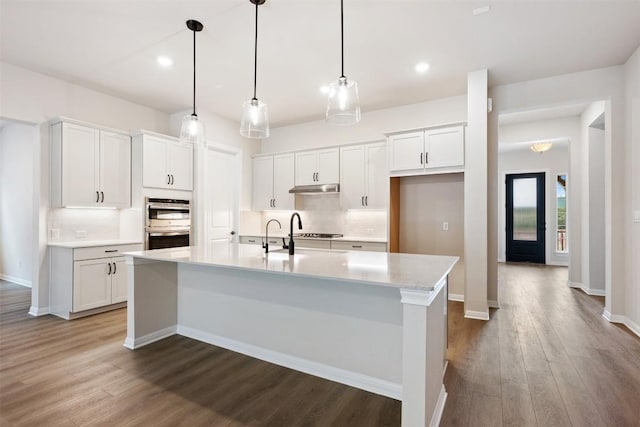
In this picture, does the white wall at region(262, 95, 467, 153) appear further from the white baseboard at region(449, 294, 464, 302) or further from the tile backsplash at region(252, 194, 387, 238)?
the white baseboard at region(449, 294, 464, 302)

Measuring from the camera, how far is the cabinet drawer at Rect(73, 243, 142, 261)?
3.83 m

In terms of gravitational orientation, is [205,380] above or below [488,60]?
below

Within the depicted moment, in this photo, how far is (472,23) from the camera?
2.92 metres

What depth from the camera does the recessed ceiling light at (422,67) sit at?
3.69 meters

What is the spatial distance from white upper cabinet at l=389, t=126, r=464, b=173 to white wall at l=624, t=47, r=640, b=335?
5.62 feet

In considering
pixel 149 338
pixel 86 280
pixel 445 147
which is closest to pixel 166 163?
pixel 86 280

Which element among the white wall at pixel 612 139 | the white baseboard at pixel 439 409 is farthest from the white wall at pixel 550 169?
the white baseboard at pixel 439 409

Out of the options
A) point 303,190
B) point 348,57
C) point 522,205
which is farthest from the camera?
point 522,205

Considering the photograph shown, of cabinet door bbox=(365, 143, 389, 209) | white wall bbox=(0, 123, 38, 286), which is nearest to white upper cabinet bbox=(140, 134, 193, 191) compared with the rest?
white wall bbox=(0, 123, 38, 286)

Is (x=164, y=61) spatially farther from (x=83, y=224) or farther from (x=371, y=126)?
(x=371, y=126)

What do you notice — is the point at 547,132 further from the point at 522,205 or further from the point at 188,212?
the point at 188,212

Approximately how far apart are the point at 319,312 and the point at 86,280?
3183 mm

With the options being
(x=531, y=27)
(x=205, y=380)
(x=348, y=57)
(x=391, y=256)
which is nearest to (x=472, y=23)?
(x=531, y=27)

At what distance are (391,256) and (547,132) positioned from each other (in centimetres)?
528
